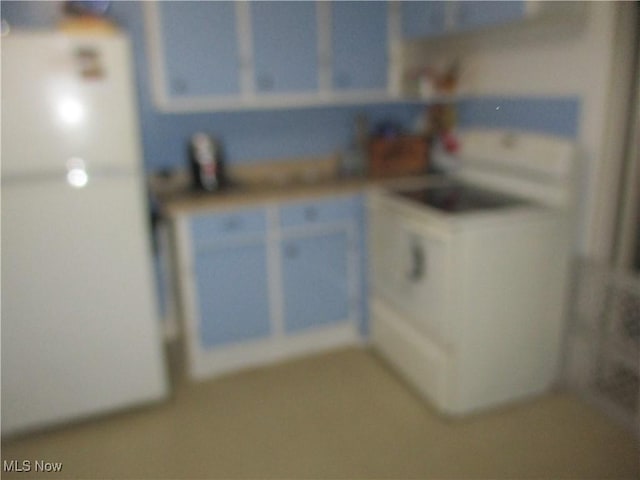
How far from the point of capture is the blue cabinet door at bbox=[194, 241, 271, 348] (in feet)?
8.19

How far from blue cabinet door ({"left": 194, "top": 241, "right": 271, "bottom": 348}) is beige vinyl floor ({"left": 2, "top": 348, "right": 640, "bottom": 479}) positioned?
0.23 m

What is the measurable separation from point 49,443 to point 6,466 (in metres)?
0.38

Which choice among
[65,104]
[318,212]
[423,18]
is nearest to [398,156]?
[318,212]

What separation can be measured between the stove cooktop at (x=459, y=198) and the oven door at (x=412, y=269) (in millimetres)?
140

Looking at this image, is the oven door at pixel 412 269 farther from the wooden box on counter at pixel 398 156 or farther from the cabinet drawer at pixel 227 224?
the cabinet drawer at pixel 227 224

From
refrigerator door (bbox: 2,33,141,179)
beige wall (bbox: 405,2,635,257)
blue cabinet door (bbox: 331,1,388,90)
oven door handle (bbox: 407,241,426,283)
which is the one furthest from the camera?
blue cabinet door (bbox: 331,1,388,90)

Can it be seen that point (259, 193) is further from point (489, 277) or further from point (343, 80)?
point (489, 277)

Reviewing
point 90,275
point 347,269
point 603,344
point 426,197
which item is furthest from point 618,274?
point 90,275

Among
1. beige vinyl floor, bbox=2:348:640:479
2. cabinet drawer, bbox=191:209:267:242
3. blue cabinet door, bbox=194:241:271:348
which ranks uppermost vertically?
cabinet drawer, bbox=191:209:267:242

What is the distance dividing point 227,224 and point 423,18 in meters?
1.23

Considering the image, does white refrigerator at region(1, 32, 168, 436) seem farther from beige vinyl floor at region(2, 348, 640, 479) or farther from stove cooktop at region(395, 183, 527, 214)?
stove cooktop at region(395, 183, 527, 214)

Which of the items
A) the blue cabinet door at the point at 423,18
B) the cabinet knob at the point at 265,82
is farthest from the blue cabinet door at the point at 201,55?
the blue cabinet door at the point at 423,18

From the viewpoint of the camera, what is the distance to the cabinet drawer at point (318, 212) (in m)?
2.56

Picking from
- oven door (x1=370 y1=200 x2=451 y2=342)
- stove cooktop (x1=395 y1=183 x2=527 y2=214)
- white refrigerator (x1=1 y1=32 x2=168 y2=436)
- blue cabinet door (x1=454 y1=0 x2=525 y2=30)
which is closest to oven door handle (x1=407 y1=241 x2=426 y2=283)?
oven door (x1=370 y1=200 x2=451 y2=342)
